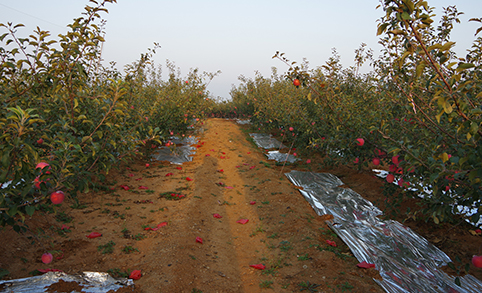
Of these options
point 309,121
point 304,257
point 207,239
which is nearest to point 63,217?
point 207,239

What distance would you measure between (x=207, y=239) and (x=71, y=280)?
170 centimetres

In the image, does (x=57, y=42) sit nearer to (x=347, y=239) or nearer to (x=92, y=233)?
(x=92, y=233)

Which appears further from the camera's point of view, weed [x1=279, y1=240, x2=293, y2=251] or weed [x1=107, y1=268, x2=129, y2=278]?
weed [x1=279, y1=240, x2=293, y2=251]

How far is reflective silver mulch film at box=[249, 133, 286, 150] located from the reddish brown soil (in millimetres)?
3946

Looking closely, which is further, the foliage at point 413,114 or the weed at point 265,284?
the weed at point 265,284

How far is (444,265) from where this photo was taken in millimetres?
3010

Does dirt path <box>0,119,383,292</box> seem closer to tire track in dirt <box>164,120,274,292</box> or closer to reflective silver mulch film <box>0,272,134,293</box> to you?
tire track in dirt <box>164,120,274,292</box>

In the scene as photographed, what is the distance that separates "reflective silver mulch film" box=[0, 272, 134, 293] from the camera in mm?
2057

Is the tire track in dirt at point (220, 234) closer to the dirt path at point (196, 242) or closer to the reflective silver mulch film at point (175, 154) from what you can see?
the dirt path at point (196, 242)

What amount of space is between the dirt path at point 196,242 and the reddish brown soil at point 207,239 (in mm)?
12

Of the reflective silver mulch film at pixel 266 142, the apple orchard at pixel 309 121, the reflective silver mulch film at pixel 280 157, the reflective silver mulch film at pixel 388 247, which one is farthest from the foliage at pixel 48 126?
the reflective silver mulch film at pixel 266 142

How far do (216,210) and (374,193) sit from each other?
2940mm

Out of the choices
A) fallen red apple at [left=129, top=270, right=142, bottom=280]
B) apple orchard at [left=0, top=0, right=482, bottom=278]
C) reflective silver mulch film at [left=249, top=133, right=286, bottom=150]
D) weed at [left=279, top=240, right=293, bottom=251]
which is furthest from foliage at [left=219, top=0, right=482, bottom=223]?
fallen red apple at [left=129, top=270, right=142, bottom=280]

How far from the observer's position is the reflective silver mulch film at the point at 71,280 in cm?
206
